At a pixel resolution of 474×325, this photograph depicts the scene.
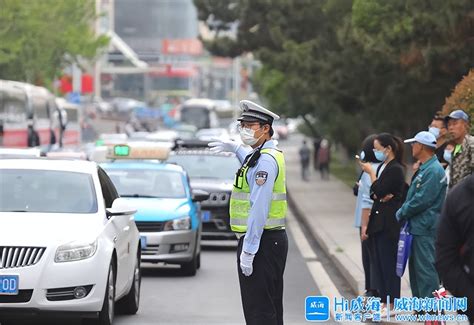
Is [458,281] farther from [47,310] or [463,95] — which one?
[463,95]

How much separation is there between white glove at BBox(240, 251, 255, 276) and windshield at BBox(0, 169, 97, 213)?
→ 3.39 metres

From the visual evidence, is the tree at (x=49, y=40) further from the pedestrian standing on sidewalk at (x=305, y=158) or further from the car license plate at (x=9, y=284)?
the car license plate at (x=9, y=284)

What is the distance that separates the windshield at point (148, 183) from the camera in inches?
733

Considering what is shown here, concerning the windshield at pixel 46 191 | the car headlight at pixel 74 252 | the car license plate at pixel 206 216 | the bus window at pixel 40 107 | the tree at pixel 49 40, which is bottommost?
the bus window at pixel 40 107

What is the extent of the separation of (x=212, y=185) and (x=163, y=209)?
531 cm

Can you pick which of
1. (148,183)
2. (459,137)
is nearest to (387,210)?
(459,137)

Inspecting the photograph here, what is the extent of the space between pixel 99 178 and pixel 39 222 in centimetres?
130

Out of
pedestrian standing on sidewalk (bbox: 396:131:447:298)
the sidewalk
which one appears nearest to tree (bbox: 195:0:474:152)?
the sidewalk

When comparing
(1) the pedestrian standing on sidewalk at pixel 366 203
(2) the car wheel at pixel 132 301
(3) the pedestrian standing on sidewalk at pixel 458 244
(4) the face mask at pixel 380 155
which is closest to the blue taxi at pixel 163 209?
(2) the car wheel at pixel 132 301

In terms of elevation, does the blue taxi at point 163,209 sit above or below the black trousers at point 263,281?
below

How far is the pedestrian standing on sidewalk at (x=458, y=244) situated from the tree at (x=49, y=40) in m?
44.6

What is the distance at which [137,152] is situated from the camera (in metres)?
23.3

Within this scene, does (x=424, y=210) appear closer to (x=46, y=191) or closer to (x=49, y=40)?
(x=46, y=191)

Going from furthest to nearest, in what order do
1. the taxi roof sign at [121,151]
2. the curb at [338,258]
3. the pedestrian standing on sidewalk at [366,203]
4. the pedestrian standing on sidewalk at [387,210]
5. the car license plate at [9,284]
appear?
the taxi roof sign at [121,151], the curb at [338,258], the pedestrian standing on sidewalk at [366,203], the pedestrian standing on sidewalk at [387,210], the car license plate at [9,284]
